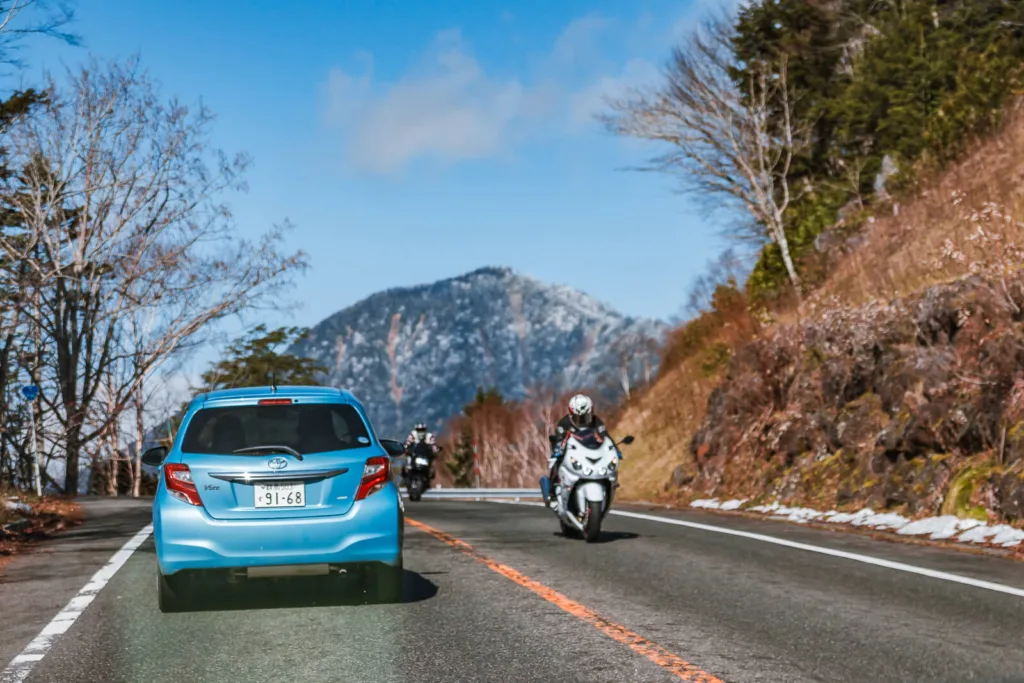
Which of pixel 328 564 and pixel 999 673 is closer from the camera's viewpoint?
pixel 999 673

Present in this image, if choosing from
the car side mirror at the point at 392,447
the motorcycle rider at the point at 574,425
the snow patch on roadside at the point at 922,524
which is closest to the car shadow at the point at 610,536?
the motorcycle rider at the point at 574,425

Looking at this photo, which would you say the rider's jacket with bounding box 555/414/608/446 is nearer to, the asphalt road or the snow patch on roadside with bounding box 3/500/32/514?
the asphalt road

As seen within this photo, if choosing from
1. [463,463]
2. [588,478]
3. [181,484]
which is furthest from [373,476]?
[463,463]

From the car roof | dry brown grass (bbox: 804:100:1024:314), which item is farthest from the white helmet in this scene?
dry brown grass (bbox: 804:100:1024:314)

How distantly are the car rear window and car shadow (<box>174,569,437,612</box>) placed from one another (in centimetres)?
130

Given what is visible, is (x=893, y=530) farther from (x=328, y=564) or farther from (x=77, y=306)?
(x=77, y=306)

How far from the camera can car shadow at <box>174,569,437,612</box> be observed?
8445 millimetres

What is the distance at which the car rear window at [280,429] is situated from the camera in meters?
8.02

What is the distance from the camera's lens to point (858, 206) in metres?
31.7

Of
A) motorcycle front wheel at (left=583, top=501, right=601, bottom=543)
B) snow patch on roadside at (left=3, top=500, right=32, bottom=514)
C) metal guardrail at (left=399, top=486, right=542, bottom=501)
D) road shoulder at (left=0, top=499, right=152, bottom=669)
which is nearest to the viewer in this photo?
road shoulder at (left=0, top=499, right=152, bottom=669)

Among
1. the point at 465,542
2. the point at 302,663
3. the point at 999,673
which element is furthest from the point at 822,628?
the point at 465,542

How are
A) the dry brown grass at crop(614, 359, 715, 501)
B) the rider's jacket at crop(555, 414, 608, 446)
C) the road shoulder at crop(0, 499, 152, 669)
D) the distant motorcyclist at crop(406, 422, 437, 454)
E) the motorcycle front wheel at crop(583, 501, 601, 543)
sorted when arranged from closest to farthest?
the road shoulder at crop(0, 499, 152, 669) < the motorcycle front wheel at crop(583, 501, 601, 543) < the rider's jacket at crop(555, 414, 608, 446) < the distant motorcyclist at crop(406, 422, 437, 454) < the dry brown grass at crop(614, 359, 715, 501)

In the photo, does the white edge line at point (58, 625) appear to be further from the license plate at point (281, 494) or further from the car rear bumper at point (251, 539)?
the license plate at point (281, 494)

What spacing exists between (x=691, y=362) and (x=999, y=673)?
31.5 metres
